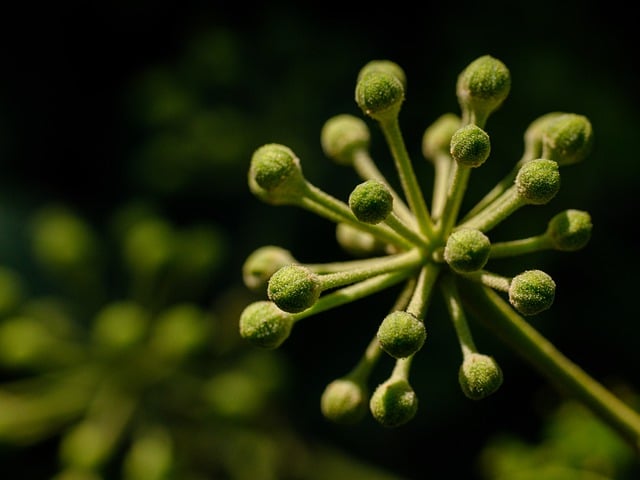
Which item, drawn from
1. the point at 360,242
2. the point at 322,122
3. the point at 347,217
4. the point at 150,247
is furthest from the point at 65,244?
the point at 347,217

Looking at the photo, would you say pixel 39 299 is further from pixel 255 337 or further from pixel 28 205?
pixel 255 337

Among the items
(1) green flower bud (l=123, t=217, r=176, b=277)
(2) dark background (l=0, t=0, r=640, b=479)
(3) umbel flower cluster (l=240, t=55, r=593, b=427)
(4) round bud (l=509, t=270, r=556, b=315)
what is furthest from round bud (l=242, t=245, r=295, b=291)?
(2) dark background (l=0, t=0, r=640, b=479)

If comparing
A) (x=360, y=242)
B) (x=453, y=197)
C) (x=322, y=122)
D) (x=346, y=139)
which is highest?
(x=322, y=122)

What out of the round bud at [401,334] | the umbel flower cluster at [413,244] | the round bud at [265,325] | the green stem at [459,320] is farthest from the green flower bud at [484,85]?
the round bud at [265,325]

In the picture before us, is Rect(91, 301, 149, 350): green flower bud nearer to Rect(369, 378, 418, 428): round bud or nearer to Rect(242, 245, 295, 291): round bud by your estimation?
Rect(242, 245, 295, 291): round bud

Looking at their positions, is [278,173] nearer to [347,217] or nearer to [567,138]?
[347,217]

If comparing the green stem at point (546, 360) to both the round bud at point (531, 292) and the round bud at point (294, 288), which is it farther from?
the round bud at point (294, 288)

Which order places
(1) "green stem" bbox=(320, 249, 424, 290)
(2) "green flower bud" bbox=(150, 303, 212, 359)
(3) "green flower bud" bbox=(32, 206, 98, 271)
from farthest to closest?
(3) "green flower bud" bbox=(32, 206, 98, 271)
(2) "green flower bud" bbox=(150, 303, 212, 359)
(1) "green stem" bbox=(320, 249, 424, 290)
